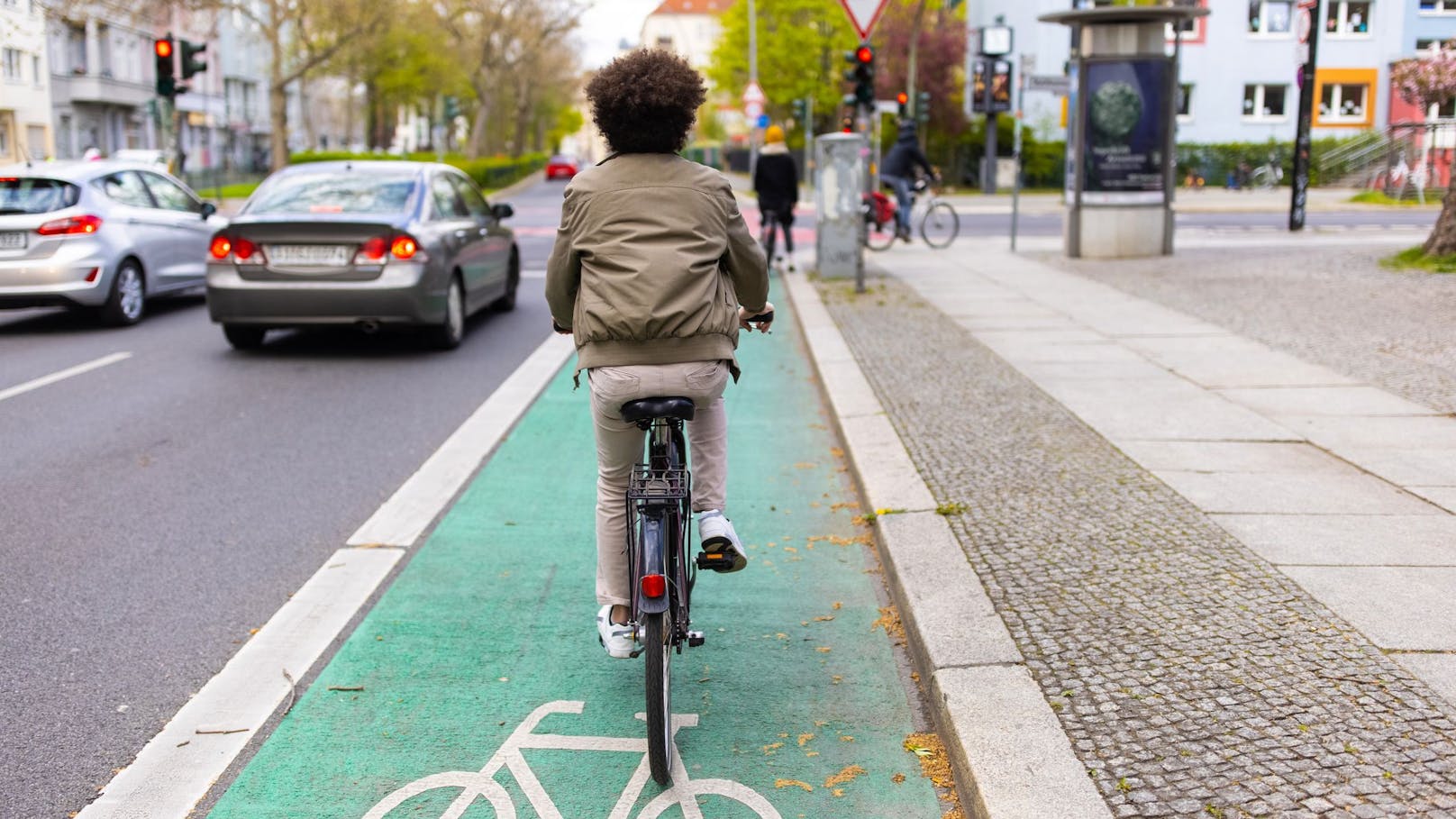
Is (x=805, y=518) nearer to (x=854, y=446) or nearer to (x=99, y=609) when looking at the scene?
(x=854, y=446)

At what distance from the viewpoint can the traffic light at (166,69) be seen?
929 inches

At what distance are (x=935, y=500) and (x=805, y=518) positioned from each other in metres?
0.62

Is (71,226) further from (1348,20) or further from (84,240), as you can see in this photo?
(1348,20)

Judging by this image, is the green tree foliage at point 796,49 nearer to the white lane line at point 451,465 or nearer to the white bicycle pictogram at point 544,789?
the white lane line at point 451,465

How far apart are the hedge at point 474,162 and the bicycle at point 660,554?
132 ft

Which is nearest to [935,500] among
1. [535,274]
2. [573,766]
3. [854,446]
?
[854,446]

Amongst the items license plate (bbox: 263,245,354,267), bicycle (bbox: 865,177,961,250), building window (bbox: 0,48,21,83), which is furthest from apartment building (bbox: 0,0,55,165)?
license plate (bbox: 263,245,354,267)

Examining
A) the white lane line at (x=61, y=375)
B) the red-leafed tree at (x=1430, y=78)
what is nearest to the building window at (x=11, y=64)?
the red-leafed tree at (x=1430, y=78)

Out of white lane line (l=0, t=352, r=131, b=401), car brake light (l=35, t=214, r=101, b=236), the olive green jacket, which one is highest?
the olive green jacket

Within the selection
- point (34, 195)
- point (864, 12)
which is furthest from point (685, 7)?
point (34, 195)

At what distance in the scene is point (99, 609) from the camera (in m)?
5.03

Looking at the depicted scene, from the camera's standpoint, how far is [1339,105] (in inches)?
2008

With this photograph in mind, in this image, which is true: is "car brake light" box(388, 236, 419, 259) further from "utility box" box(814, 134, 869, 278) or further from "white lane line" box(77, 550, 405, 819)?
"utility box" box(814, 134, 869, 278)

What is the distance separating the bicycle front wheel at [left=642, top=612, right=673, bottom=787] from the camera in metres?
3.50
